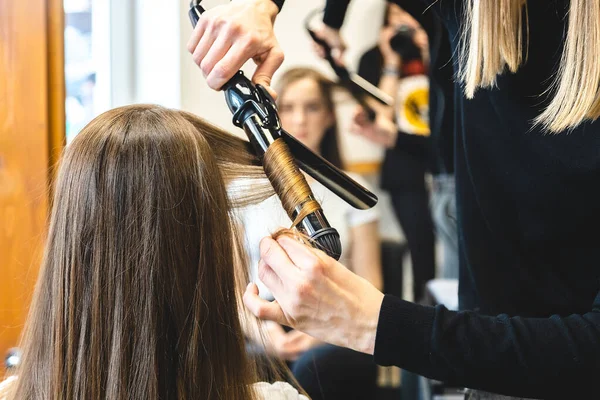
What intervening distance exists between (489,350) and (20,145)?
103 centimetres

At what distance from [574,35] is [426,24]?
364 millimetres

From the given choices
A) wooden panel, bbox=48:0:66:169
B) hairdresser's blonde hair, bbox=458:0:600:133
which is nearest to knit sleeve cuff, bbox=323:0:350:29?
hairdresser's blonde hair, bbox=458:0:600:133

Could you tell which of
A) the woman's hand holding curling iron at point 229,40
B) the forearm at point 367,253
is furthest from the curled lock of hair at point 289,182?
the forearm at point 367,253

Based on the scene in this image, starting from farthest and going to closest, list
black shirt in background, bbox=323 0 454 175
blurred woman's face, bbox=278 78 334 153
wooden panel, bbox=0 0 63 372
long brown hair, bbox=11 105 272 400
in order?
blurred woman's face, bbox=278 78 334 153 → wooden panel, bbox=0 0 63 372 → black shirt in background, bbox=323 0 454 175 → long brown hair, bbox=11 105 272 400

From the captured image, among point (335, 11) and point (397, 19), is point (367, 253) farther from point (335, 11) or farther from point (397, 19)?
point (335, 11)

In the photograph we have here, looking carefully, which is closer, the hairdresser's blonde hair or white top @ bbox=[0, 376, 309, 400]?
the hairdresser's blonde hair

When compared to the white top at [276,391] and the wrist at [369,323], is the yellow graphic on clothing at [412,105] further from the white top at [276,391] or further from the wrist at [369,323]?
the wrist at [369,323]

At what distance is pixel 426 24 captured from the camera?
1022mm

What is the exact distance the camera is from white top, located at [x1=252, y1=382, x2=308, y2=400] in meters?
0.88

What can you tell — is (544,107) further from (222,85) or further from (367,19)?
(367,19)

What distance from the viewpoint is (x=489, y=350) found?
62 cm

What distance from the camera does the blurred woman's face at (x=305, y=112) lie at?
2.09 metres

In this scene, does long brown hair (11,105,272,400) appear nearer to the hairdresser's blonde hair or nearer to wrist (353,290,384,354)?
wrist (353,290,384,354)

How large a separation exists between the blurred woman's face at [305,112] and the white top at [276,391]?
124cm
